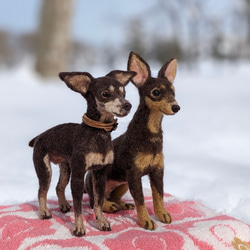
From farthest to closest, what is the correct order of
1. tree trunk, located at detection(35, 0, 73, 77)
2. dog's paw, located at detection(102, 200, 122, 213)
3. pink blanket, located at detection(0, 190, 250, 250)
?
tree trunk, located at detection(35, 0, 73, 77)
dog's paw, located at detection(102, 200, 122, 213)
pink blanket, located at detection(0, 190, 250, 250)

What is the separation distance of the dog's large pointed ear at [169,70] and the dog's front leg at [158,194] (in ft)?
0.93

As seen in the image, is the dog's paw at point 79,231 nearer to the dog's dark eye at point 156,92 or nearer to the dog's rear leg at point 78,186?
the dog's rear leg at point 78,186

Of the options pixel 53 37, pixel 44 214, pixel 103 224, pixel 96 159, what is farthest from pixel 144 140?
pixel 53 37

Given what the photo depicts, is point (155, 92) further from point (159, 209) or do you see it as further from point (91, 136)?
point (159, 209)

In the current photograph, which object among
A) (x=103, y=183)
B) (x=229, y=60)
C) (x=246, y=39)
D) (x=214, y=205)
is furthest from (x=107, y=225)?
(x=246, y=39)

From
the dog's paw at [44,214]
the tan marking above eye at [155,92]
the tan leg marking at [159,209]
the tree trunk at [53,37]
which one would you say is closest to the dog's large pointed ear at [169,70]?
the tan marking above eye at [155,92]

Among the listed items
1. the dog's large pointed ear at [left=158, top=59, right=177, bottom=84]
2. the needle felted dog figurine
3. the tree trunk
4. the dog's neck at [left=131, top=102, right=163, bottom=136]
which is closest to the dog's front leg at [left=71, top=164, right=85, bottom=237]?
the needle felted dog figurine

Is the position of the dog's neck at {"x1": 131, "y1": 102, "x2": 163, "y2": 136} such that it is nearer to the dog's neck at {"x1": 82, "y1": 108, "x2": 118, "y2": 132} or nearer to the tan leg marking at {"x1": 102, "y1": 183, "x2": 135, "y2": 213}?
the dog's neck at {"x1": 82, "y1": 108, "x2": 118, "y2": 132}

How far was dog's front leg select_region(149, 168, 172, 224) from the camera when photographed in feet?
3.73

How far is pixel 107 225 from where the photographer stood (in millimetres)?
1069

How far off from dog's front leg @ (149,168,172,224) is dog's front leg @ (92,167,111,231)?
0.16m

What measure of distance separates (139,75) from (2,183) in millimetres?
1021

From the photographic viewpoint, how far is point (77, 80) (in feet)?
3.33

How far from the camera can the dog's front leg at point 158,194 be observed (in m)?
1.14
